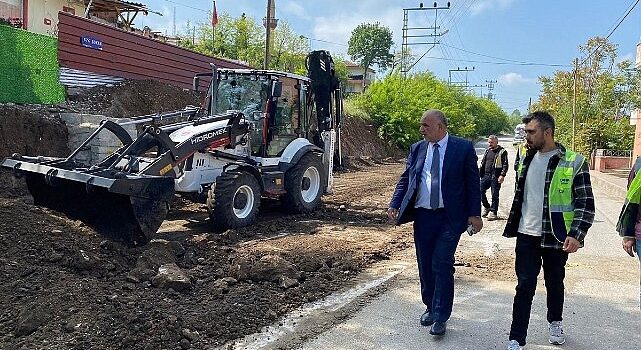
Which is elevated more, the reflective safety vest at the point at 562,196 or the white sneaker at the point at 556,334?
the reflective safety vest at the point at 562,196

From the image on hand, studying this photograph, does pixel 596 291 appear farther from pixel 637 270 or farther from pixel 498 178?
pixel 498 178

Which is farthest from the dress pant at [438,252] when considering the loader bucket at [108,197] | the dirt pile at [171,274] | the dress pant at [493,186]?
the dress pant at [493,186]

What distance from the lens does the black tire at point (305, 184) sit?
9.73 m

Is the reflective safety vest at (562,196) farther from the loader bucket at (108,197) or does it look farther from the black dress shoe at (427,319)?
the loader bucket at (108,197)

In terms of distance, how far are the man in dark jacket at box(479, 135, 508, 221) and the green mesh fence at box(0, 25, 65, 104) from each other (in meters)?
9.61

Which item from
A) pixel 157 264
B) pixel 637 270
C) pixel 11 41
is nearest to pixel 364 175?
pixel 11 41

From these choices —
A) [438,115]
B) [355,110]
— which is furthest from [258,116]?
[355,110]

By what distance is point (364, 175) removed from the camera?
20781 mm

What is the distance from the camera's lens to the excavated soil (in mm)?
4277

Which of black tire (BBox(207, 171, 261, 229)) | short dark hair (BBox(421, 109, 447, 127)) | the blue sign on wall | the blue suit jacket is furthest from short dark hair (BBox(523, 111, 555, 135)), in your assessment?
the blue sign on wall

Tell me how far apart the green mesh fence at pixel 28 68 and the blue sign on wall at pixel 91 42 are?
2.95 ft

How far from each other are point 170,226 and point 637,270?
20.8 ft

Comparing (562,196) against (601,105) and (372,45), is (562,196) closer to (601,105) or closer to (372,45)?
(601,105)

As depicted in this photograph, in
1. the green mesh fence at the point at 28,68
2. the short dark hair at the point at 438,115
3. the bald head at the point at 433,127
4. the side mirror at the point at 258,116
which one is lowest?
the bald head at the point at 433,127
